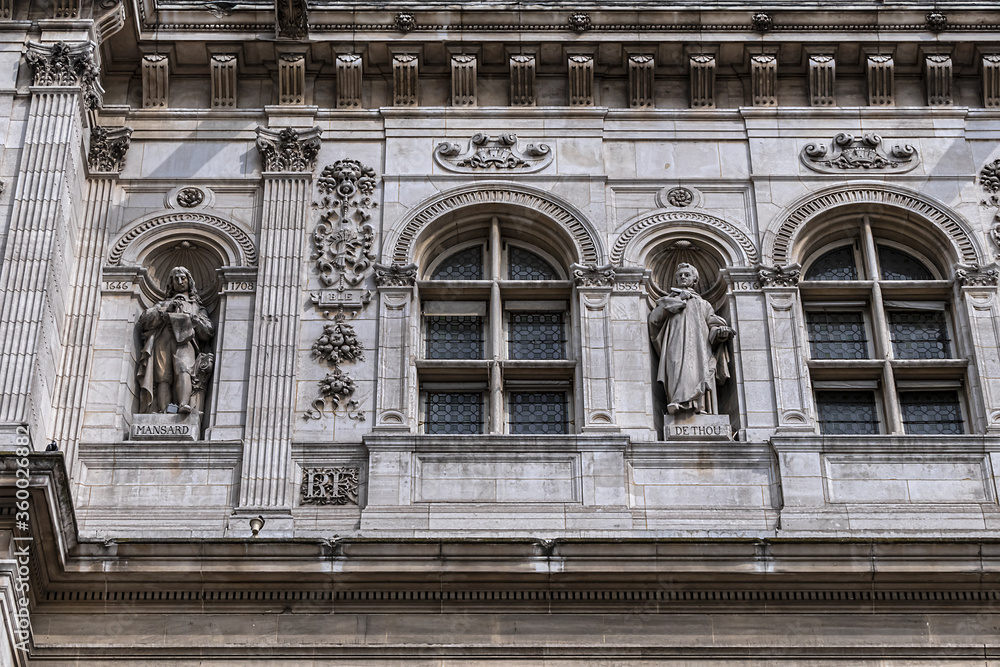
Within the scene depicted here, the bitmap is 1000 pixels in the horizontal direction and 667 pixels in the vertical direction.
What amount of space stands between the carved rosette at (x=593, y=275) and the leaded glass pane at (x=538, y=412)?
4.49 feet

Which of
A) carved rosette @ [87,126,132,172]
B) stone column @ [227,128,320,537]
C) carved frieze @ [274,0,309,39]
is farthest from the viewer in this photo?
carved frieze @ [274,0,309,39]

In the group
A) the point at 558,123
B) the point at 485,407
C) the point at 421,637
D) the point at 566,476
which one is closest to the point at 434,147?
the point at 558,123

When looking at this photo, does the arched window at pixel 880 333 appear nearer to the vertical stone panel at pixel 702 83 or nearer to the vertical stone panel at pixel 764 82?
the vertical stone panel at pixel 764 82

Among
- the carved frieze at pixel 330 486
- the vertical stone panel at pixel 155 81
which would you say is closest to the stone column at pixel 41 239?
the vertical stone panel at pixel 155 81

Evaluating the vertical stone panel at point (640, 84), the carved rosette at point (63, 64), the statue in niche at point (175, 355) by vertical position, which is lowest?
the statue in niche at point (175, 355)

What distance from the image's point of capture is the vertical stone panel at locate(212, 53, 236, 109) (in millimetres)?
22172

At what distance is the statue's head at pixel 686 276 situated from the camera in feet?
67.4

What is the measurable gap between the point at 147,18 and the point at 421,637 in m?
9.15

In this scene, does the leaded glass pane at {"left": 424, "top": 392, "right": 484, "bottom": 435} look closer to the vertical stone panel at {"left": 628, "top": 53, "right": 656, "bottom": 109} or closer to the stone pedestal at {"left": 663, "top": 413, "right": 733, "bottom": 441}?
the stone pedestal at {"left": 663, "top": 413, "right": 733, "bottom": 441}

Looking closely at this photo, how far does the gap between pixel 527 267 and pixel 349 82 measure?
340cm

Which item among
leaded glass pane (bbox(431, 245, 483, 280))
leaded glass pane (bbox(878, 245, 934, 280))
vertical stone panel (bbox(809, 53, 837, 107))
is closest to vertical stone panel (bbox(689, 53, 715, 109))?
vertical stone panel (bbox(809, 53, 837, 107))

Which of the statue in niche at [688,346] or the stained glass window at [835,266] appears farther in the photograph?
the stained glass window at [835,266]

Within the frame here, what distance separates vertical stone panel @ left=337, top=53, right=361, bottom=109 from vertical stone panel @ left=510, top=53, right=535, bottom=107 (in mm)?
1973

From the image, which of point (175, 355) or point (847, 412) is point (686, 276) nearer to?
point (847, 412)
